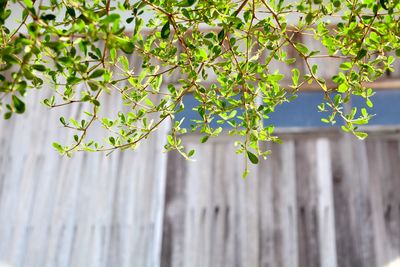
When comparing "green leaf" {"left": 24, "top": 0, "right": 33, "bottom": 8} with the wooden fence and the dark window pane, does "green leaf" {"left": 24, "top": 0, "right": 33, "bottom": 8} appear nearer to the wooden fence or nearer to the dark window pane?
the wooden fence

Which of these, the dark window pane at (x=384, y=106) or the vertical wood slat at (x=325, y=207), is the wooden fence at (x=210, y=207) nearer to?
the vertical wood slat at (x=325, y=207)

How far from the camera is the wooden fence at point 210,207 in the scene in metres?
4.95

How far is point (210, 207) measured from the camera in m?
5.15

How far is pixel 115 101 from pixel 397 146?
2.88 metres

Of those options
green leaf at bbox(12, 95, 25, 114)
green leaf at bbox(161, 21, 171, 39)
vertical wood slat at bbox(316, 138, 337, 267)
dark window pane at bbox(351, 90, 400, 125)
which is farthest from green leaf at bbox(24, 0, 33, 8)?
dark window pane at bbox(351, 90, 400, 125)

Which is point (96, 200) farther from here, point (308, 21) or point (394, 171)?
point (308, 21)

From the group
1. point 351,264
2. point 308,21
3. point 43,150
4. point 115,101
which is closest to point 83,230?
point 43,150

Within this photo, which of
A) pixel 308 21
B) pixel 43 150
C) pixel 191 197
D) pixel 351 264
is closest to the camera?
pixel 308 21

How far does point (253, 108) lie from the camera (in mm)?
2057

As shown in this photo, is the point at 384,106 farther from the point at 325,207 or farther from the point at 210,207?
the point at 210,207

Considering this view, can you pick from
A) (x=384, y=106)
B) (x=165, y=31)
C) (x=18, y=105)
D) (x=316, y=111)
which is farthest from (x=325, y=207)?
(x=18, y=105)

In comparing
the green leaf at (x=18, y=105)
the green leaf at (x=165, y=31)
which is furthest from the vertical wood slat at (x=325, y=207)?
the green leaf at (x=18, y=105)

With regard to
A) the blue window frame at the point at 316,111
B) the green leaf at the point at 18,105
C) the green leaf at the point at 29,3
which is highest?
the blue window frame at the point at 316,111

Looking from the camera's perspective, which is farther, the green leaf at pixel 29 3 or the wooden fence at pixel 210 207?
the wooden fence at pixel 210 207
